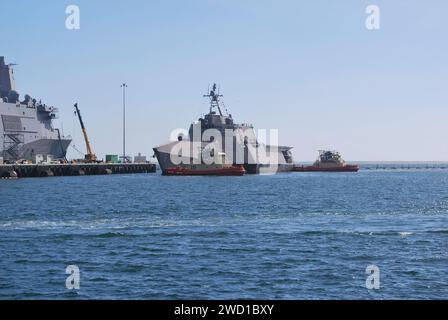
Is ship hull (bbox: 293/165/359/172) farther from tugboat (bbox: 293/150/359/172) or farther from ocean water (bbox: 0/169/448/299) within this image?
ocean water (bbox: 0/169/448/299)

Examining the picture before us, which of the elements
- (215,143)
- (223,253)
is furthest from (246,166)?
(223,253)

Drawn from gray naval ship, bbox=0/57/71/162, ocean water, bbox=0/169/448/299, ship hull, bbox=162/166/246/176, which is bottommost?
ocean water, bbox=0/169/448/299

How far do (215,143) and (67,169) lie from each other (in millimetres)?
33304

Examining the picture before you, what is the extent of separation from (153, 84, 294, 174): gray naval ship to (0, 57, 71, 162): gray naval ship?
28.1 m

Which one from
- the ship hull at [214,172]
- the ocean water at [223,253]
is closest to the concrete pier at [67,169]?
the ship hull at [214,172]

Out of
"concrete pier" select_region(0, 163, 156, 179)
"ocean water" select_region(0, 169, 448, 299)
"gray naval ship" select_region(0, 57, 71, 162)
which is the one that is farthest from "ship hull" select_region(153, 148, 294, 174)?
"ocean water" select_region(0, 169, 448, 299)

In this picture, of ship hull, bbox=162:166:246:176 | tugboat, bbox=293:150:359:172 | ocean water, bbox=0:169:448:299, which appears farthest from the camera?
tugboat, bbox=293:150:359:172

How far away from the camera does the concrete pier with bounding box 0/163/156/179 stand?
113938mm

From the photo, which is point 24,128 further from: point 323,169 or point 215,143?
point 323,169

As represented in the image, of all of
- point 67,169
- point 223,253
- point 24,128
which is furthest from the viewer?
point 67,169

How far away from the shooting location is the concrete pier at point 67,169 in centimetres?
11394

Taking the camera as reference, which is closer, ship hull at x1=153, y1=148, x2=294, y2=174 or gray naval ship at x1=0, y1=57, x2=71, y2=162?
ship hull at x1=153, y1=148, x2=294, y2=174

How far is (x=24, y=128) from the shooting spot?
130 m

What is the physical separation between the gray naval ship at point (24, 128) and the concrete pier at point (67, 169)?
5.31 m
